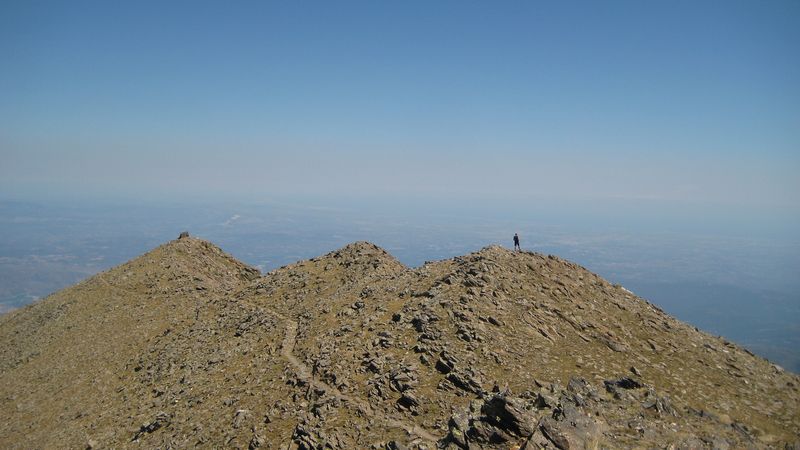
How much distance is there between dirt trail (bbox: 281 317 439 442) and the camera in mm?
25844

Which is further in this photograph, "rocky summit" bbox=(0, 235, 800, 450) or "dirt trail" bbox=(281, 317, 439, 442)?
"dirt trail" bbox=(281, 317, 439, 442)

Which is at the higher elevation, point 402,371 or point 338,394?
point 402,371

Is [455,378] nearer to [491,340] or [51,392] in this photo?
[491,340]

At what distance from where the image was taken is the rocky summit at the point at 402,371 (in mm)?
23719

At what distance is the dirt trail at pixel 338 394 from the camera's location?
2584 centimetres

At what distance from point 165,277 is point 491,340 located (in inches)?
2176

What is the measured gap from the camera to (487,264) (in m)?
42.6

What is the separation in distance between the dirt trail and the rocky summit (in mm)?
160

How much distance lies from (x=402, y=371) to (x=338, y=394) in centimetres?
484

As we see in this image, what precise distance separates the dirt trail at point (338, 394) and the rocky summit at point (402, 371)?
0.53 feet

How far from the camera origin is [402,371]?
30.4m

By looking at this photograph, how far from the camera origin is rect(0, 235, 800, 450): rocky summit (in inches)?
934

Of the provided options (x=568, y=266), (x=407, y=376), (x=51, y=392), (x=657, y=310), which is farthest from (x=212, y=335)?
(x=657, y=310)

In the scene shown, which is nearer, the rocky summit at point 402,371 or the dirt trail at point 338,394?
the rocky summit at point 402,371
